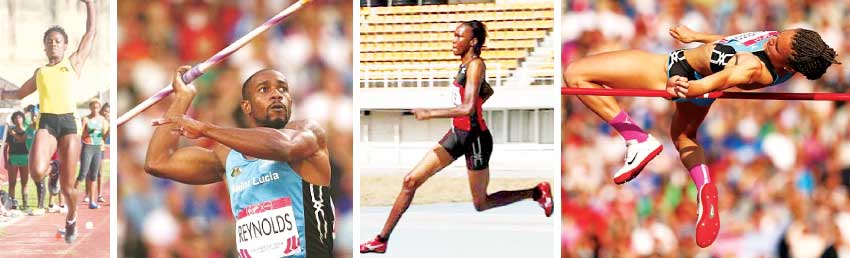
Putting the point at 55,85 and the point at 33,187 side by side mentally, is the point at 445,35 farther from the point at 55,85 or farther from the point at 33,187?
the point at 33,187

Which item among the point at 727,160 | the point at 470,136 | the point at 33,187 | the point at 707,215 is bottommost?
the point at 707,215

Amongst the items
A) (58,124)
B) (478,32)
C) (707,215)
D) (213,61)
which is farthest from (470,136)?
(58,124)

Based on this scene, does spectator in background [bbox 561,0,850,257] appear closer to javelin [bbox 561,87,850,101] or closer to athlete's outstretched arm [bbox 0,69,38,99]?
javelin [bbox 561,87,850,101]

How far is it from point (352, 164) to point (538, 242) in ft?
3.05

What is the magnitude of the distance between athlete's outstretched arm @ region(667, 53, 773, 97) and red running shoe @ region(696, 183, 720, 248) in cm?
49

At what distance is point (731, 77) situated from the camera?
6105 millimetres

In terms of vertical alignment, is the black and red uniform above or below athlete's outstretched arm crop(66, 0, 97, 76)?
below

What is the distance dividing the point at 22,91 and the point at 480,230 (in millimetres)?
2253

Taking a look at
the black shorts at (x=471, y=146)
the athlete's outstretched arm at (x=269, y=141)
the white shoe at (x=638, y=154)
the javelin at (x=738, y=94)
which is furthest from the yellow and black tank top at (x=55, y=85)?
the white shoe at (x=638, y=154)

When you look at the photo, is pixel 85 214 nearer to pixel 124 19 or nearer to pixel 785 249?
pixel 124 19

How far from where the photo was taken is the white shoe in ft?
21.3

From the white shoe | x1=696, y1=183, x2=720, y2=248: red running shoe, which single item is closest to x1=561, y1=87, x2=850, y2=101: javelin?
the white shoe

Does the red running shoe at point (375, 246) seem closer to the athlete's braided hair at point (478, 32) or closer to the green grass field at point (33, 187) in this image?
the athlete's braided hair at point (478, 32)

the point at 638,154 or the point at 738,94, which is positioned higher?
the point at 738,94
